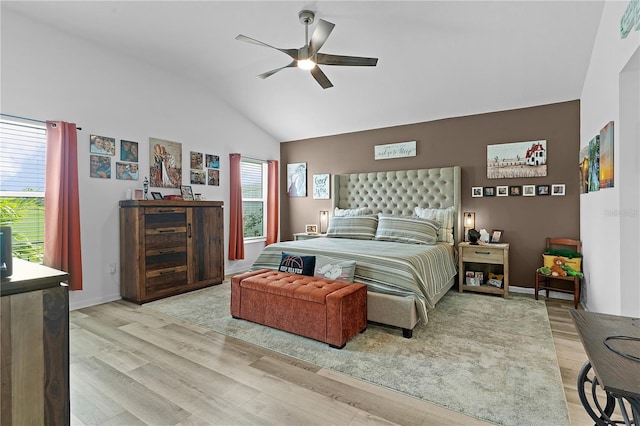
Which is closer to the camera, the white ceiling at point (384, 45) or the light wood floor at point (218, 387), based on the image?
the light wood floor at point (218, 387)

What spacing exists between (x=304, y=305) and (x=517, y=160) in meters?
3.51

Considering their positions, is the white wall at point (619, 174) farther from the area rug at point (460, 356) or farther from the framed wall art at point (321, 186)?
the framed wall art at point (321, 186)

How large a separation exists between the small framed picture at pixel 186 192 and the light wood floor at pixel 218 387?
223 cm

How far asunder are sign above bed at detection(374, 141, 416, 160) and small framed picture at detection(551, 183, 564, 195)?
6.18ft

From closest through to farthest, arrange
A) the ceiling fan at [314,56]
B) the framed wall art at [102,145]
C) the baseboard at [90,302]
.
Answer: the ceiling fan at [314,56]
the baseboard at [90,302]
the framed wall art at [102,145]

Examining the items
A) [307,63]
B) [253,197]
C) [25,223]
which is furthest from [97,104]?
[253,197]

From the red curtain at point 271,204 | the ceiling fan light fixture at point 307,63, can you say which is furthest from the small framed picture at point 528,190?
the red curtain at point 271,204

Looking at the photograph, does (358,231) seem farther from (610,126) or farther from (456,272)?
(610,126)

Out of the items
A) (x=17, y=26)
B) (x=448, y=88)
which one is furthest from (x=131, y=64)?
(x=448, y=88)

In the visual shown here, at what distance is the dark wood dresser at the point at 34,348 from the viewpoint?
1.08 m

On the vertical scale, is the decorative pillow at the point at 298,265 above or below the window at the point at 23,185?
below

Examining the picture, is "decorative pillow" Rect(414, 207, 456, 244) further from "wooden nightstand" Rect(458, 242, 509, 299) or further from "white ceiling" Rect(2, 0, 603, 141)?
"white ceiling" Rect(2, 0, 603, 141)

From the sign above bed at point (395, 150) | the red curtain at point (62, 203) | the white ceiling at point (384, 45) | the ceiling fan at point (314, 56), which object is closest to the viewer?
the ceiling fan at point (314, 56)

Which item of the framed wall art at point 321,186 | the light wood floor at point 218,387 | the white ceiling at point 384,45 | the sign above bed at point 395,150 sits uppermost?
the white ceiling at point 384,45
